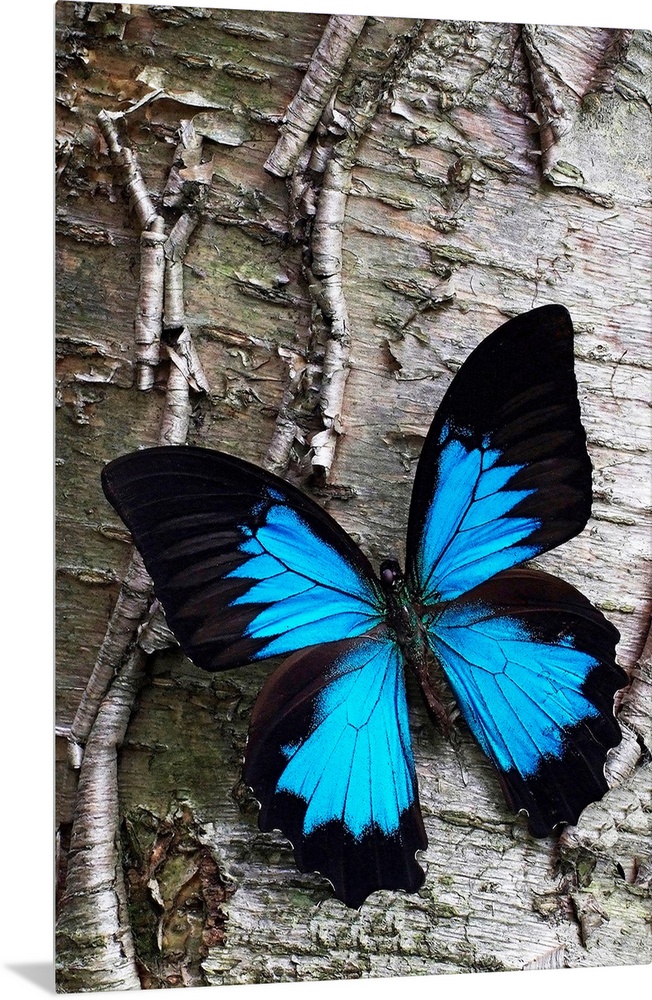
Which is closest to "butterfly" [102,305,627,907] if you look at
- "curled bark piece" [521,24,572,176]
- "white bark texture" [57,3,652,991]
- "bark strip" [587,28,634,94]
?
"white bark texture" [57,3,652,991]

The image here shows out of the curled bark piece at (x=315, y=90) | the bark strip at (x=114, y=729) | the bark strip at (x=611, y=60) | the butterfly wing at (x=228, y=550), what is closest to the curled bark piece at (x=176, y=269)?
the bark strip at (x=114, y=729)

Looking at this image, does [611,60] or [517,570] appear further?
[611,60]

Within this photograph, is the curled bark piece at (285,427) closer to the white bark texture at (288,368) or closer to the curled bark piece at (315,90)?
the white bark texture at (288,368)

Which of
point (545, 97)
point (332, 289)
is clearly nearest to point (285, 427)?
point (332, 289)

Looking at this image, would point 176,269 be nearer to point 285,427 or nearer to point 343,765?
point 285,427

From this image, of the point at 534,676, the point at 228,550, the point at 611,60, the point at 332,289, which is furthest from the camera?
the point at 611,60

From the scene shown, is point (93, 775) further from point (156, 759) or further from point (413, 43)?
point (413, 43)
